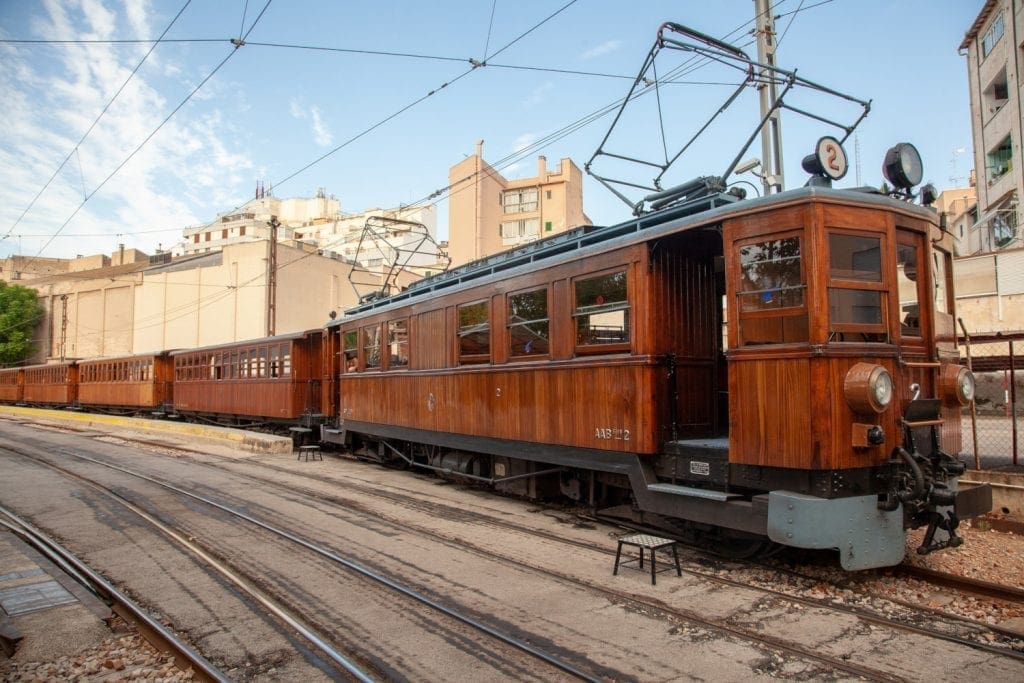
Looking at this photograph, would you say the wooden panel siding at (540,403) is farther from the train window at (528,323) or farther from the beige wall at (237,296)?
the beige wall at (237,296)

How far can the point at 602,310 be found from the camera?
22.9 feet

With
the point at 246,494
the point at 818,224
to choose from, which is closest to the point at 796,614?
the point at 818,224

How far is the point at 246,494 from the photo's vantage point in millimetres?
9992

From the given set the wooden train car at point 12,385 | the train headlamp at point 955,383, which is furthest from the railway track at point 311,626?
the wooden train car at point 12,385

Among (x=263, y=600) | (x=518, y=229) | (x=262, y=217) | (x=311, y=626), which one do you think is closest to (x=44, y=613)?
(x=263, y=600)

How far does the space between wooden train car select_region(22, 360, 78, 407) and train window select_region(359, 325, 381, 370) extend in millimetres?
27384

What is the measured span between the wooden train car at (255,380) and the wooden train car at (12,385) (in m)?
24.0

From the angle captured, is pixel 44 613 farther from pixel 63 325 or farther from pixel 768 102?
pixel 63 325

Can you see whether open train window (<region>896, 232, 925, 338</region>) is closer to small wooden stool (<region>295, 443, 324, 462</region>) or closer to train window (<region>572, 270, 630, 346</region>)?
train window (<region>572, 270, 630, 346</region>)

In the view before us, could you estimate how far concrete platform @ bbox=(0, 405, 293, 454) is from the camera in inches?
633

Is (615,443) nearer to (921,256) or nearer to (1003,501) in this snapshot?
(921,256)

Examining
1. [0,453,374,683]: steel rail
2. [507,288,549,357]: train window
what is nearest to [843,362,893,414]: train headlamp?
[507,288,549,357]: train window

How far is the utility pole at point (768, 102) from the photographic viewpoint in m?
9.54

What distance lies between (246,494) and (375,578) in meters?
5.20
